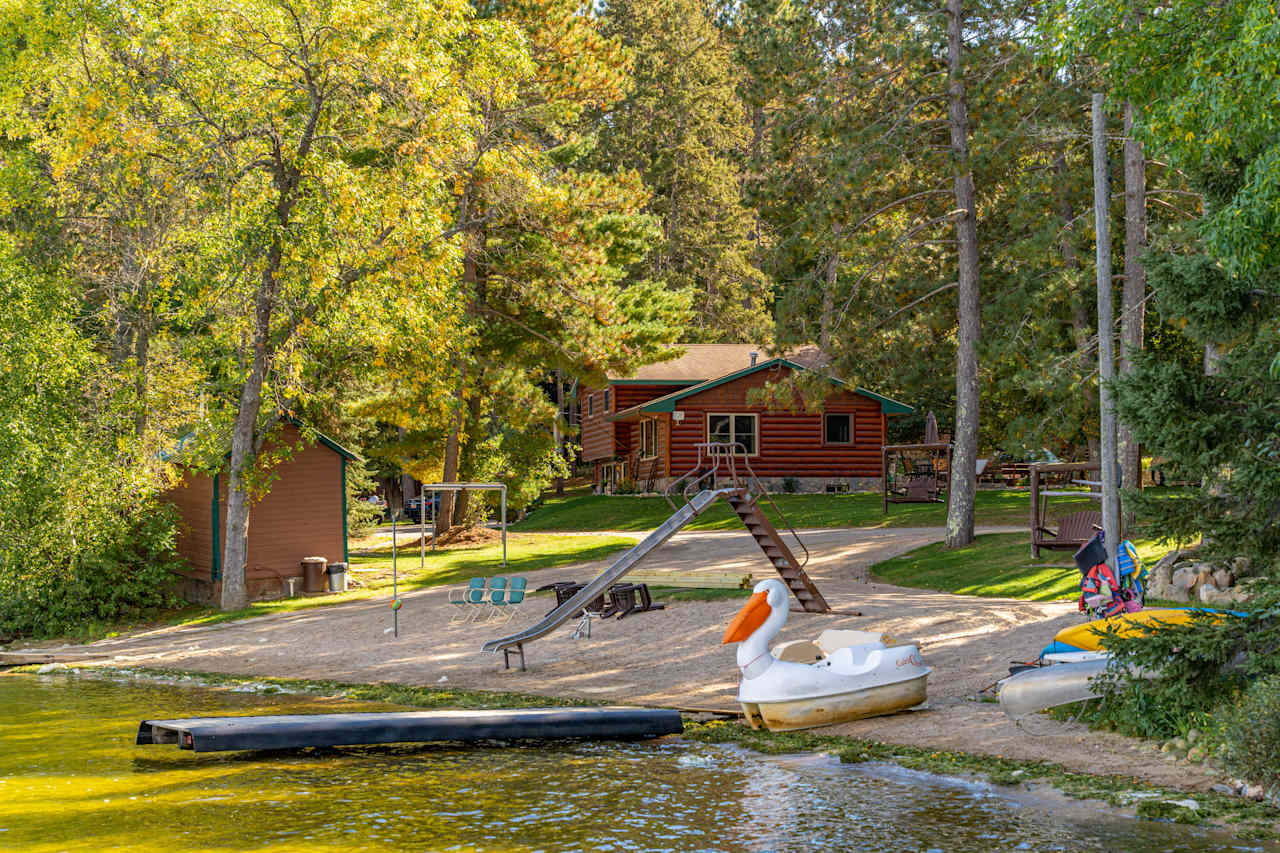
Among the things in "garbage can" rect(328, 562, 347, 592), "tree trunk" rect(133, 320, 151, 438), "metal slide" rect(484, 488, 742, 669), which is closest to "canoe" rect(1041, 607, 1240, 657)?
"metal slide" rect(484, 488, 742, 669)

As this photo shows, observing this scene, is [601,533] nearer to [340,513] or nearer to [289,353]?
[340,513]

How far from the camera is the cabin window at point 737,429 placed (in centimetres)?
4666

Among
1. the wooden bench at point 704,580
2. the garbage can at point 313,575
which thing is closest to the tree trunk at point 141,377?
the garbage can at point 313,575

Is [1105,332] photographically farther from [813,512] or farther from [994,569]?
[813,512]

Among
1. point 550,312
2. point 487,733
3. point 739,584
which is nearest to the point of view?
point 487,733

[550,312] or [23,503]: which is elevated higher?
[550,312]

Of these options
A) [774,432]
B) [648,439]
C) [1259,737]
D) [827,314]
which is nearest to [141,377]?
[827,314]

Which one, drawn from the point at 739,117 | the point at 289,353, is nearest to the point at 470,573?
the point at 289,353

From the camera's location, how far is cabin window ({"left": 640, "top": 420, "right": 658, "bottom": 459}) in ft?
160

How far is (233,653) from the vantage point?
76.7 feet

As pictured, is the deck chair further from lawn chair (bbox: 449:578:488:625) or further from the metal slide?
the metal slide

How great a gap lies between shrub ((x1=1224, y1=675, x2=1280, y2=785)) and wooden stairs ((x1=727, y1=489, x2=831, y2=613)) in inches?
396

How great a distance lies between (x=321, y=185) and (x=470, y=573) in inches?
388

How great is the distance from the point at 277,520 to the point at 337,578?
2.03 metres
